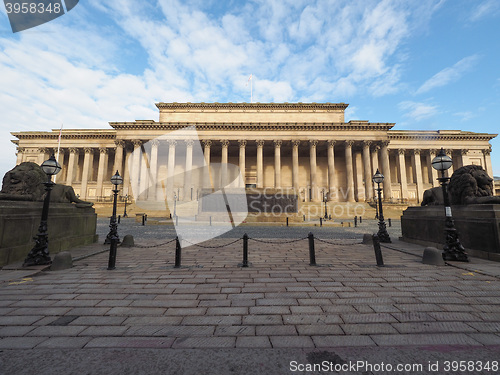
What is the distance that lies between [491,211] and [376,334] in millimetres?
7230

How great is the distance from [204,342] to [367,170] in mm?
42962

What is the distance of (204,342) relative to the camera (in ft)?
9.00

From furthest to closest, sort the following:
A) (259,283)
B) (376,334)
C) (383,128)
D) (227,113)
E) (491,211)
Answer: (227,113) → (383,128) → (491,211) → (259,283) → (376,334)

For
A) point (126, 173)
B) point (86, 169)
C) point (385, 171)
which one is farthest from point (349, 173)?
point (86, 169)

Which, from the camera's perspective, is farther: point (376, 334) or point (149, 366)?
point (376, 334)

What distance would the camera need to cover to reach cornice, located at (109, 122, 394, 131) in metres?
40.7

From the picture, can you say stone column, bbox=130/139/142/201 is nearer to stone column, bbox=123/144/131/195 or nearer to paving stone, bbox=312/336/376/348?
stone column, bbox=123/144/131/195

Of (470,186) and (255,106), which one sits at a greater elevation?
(255,106)

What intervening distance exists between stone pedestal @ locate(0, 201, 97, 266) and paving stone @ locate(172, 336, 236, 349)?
22.2ft

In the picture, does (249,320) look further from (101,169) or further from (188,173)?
(101,169)

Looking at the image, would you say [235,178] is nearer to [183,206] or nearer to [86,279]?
[183,206]

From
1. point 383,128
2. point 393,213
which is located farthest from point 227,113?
point 393,213

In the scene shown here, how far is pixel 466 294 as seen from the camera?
4309 mm

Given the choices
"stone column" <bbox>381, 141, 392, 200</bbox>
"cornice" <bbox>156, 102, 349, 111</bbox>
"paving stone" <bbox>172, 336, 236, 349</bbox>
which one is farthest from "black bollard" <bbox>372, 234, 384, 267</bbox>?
"cornice" <bbox>156, 102, 349, 111</bbox>
